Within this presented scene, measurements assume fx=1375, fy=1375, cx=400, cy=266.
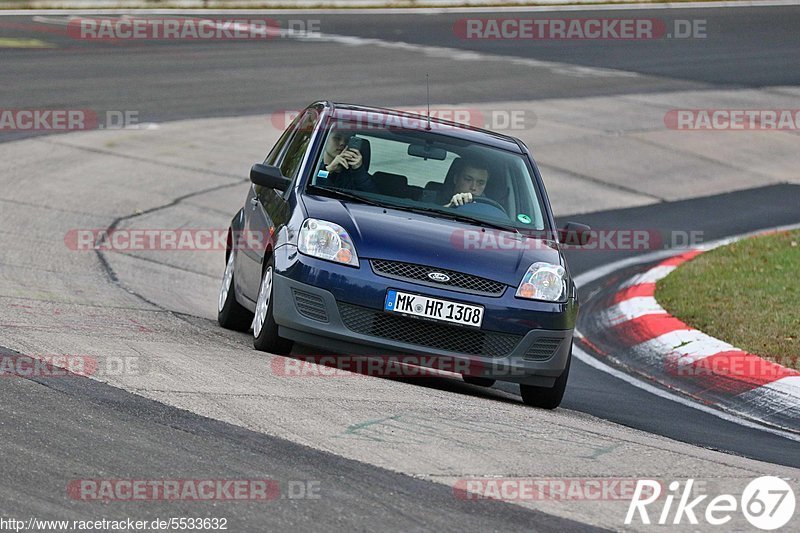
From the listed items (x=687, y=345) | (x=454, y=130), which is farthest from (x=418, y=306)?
(x=687, y=345)

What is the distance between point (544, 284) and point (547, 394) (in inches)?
26.1

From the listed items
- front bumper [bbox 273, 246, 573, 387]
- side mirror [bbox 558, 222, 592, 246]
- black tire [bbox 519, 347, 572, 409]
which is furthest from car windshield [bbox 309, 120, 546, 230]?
black tire [bbox 519, 347, 572, 409]

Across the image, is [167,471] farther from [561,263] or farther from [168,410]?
[561,263]

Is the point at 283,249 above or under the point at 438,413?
above

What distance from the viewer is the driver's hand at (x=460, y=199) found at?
8.56 metres

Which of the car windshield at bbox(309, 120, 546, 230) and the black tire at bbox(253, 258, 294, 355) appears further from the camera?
the car windshield at bbox(309, 120, 546, 230)

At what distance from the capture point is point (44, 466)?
5246 millimetres

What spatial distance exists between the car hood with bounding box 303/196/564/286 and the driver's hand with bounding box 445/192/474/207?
0.30 meters

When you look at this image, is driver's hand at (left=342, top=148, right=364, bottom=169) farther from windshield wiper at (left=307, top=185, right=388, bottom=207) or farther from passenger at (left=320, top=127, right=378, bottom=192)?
windshield wiper at (left=307, top=185, right=388, bottom=207)

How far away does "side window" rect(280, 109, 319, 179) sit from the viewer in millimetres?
8837

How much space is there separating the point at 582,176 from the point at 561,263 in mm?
9872

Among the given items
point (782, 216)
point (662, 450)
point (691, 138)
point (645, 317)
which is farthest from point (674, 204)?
point (662, 450)

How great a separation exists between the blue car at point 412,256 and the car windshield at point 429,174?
0.01 m

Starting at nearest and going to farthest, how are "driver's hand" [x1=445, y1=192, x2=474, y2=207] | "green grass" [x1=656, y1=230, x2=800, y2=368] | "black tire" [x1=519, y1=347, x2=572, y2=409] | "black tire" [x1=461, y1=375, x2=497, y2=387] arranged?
"black tire" [x1=519, y1=347, x2=572, y2=409], "driver's hand" [x1=445, y1=192, x2=474, y2=207], "black tire" [x1=461, y1=375, x2=497, y2=387], "green grass" [x1=656, y1=230, x2=800, y2=368]
